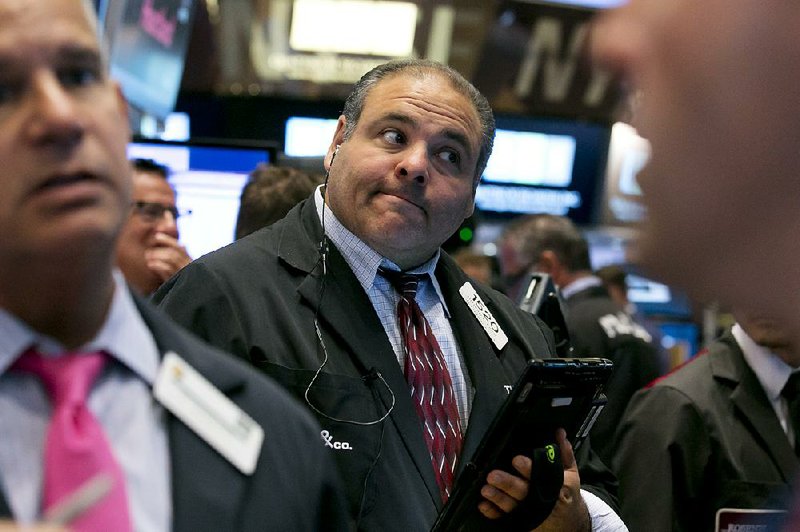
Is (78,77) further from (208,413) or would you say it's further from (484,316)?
(484,316)

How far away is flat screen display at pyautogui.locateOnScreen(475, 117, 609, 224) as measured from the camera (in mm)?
11805

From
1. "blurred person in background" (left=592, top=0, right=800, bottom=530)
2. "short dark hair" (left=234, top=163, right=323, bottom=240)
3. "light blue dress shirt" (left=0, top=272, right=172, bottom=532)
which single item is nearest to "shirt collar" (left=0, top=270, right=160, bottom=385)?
"light blue dress shirt" (left=0, top=272, right=172, bottom=532)

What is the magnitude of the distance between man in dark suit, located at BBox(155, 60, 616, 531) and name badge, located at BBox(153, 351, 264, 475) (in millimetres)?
848

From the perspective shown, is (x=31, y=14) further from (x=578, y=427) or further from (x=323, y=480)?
(x=578, y=427)

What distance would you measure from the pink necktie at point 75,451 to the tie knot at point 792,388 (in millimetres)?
2689

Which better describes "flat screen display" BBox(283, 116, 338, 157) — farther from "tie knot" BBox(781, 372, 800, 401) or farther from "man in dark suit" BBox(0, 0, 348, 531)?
"man in dark suit" BBox(0, 0, 348, 531)

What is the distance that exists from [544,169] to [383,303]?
9.19 metres

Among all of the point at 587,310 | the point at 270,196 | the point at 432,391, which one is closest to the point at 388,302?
the point at 432,391

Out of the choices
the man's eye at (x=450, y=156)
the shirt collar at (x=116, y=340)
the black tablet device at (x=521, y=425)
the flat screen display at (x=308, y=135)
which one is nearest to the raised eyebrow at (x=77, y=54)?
the shirt collar at (x=116, y=340)

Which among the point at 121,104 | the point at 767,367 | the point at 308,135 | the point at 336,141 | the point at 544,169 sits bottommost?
the point at 544,169

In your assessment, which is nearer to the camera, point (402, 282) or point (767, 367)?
point (402, 282)

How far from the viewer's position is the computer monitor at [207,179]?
4.16 m

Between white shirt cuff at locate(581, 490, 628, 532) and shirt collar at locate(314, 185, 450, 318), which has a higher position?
shirt collar at locate(314, 185, 450, 318)

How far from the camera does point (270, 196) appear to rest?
3.58 m
